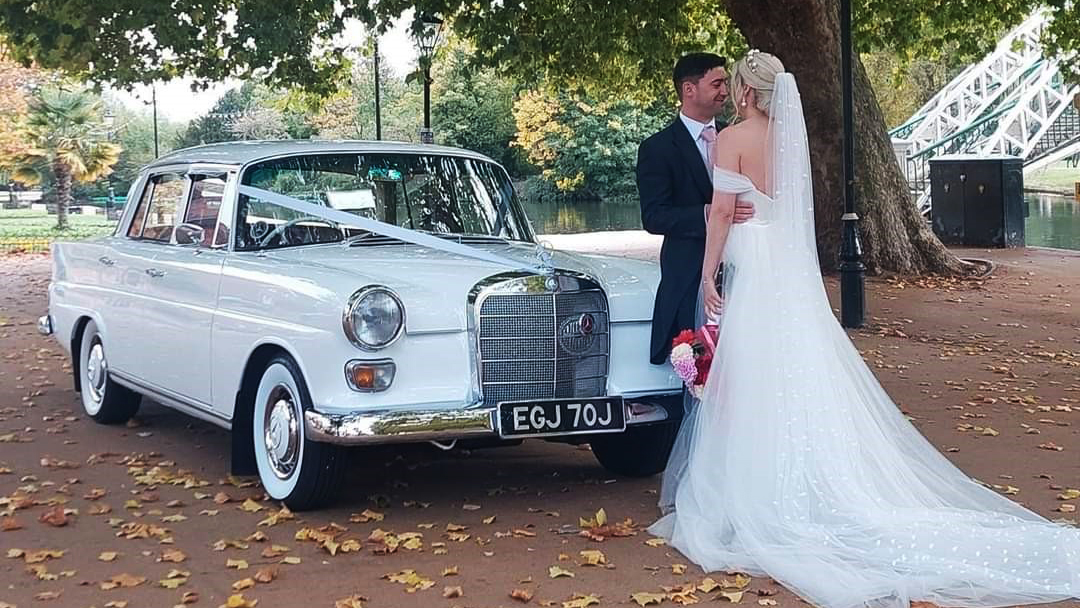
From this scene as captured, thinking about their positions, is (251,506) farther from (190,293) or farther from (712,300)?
(712,300)

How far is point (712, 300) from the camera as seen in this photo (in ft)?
21.5

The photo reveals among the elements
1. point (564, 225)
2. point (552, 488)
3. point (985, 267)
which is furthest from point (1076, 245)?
point (552, 488)

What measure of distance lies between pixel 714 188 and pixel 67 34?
13415 millimetres

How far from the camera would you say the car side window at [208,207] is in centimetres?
753

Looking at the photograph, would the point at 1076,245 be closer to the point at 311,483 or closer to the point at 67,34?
the point at 67,34

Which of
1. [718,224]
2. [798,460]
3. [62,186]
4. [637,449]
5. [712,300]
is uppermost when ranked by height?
[62,186]

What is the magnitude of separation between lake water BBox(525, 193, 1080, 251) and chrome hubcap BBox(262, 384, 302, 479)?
22.4 meters

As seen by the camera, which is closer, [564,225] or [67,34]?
[67,34]

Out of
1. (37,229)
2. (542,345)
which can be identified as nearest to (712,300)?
(542,345)

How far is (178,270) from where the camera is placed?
Result: 7.66m

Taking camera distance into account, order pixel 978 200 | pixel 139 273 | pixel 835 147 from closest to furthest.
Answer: pixel 139 273 < pixel 835 147 < pixel 978 200

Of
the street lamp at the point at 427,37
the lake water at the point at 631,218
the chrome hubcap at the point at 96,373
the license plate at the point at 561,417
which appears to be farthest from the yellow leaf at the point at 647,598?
the lake water at the point at 631,218

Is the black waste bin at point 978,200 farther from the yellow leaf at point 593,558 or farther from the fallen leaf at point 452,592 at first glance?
the fallen leaf at point 452,592

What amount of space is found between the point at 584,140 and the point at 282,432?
49235 millimetres
